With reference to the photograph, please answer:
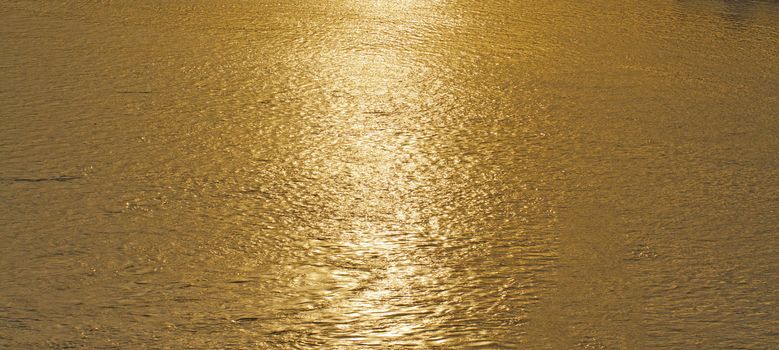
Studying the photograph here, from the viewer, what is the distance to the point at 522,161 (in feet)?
4.85

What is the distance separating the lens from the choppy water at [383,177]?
1108 millimetres

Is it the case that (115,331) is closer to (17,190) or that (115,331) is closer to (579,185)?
(17,190)

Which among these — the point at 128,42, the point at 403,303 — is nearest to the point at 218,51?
the point at 128,42

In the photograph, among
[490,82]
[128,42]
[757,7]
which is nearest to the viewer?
[490,82]

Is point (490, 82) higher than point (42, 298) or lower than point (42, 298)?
higher

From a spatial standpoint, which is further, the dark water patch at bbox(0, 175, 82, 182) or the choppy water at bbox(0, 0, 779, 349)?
the dark water patch at bbox(0, 175, 82, 182)

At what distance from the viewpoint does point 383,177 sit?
4.63 ft

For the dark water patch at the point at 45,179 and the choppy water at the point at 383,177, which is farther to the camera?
the dark water patch at the point at 45,179

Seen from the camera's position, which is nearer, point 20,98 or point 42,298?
point 42,298

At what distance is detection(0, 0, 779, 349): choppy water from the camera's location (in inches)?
43.6

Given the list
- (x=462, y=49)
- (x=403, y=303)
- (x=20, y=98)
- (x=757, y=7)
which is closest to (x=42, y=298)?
(x=403, y=303)

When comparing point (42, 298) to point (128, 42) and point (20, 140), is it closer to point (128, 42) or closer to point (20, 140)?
point (20, 140)

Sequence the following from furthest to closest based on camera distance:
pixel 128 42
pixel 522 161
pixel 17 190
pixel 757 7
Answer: pixel 757 7, pixel 128 42, pixel 522 161, pixel 17 190

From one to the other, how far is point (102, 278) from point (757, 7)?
63.6 inches
